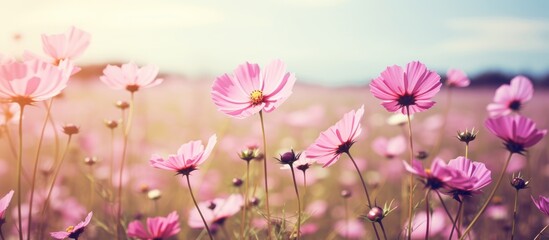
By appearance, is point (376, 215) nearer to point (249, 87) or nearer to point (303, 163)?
point (303, 163)

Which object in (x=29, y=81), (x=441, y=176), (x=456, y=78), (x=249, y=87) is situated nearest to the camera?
(x=441, y=176)

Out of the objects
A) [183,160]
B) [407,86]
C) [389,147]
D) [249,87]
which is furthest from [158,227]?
[389,147]

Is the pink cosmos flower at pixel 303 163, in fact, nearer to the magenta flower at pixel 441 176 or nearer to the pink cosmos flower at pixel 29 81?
the magenta flower at pixel 441 176

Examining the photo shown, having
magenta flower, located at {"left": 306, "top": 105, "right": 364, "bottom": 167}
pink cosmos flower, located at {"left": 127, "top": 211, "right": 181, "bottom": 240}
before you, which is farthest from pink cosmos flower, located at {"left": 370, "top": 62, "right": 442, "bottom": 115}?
pink cosmos flower, located at {"left": 127, "top": 211, "right": 181, "bottom": 240}

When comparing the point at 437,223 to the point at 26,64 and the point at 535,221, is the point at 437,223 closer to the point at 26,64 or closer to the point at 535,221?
the point at 535,221

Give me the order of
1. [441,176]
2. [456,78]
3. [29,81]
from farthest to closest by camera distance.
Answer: [456,78], [29,81], [441,176]

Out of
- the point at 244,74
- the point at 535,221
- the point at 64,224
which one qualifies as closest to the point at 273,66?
the point at 244,74
